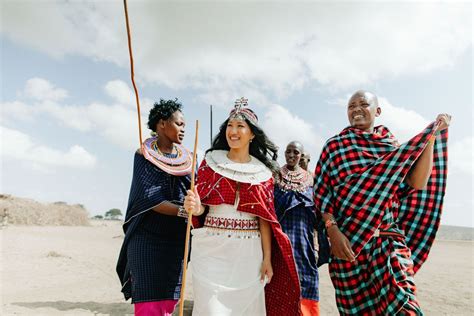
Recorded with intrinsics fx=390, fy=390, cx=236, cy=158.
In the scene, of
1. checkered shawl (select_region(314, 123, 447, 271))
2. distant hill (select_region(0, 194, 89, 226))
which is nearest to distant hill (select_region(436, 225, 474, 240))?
distant hill (select_region(0, 194, 89, 226))

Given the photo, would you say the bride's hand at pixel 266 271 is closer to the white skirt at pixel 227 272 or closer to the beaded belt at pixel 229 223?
the white skirt at pixel 227 272

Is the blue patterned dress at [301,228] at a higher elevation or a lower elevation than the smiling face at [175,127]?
lower

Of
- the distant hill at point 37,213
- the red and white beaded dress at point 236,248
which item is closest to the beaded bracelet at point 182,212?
the red and white beaded dress at point 236,248

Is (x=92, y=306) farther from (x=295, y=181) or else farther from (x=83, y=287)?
(x=295, y=181)

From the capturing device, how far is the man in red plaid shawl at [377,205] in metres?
2.90

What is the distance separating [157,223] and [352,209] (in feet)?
6.15

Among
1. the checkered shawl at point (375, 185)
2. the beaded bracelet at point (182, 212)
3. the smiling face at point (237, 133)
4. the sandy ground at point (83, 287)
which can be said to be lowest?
the sandy ground at point (83, 287)

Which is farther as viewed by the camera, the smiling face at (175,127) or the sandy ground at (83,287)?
the sandy ground at (83,287)

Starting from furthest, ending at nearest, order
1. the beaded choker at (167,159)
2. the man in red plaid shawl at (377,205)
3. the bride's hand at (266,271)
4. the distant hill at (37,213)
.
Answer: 1. the distant hill at (37,213)
2. the beaded choker at (167,159)
3. the bride's hand at (266,271)
4. the man in red plaid shawl at (377,205)

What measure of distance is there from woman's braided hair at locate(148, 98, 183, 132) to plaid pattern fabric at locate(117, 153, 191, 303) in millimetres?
539

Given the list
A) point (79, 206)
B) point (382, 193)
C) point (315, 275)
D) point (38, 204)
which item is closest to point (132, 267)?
point (315, 275)

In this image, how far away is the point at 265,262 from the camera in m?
3.21

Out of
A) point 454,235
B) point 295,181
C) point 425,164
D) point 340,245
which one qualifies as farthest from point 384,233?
point 454,235

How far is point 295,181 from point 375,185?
1.64 m
